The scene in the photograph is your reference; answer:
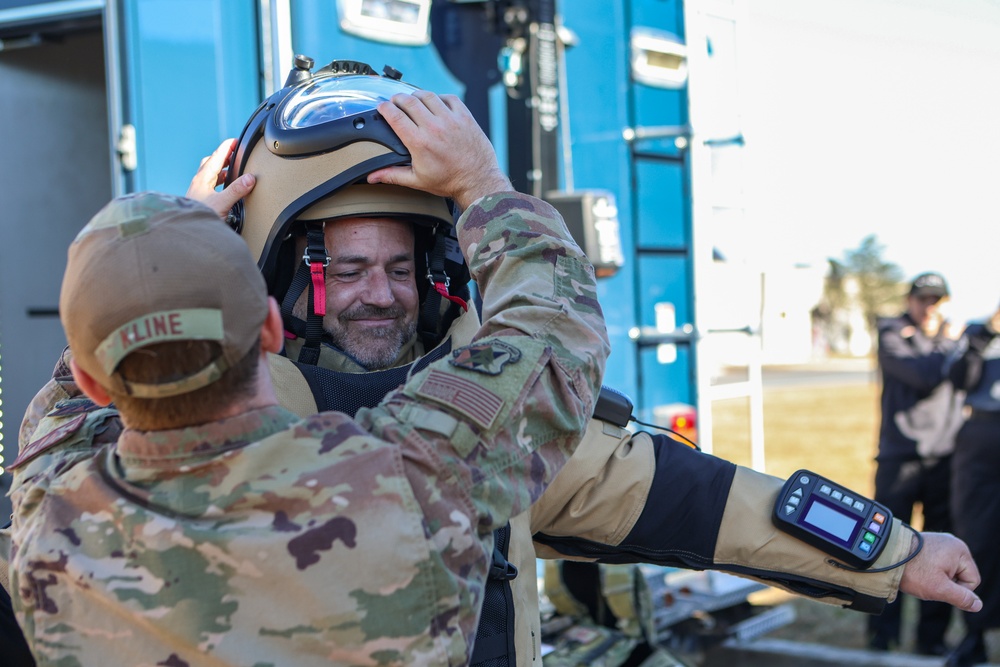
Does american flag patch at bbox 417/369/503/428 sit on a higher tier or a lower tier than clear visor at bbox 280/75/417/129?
lower

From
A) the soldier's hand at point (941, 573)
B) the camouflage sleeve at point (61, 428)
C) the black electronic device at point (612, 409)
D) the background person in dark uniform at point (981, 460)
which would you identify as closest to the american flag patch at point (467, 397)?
the camouflage sleeve at point (61, 428)

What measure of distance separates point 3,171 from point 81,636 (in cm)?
369

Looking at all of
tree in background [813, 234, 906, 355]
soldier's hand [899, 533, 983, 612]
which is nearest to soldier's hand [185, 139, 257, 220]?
soldier's hand [899, 533, 983, 612]

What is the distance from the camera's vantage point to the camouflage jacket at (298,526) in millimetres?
1154

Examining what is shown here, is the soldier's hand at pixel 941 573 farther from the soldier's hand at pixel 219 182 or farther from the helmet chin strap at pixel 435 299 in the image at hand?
the soldier's hand at pixel 219 182

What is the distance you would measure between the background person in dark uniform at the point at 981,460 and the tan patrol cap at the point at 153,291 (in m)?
4.88

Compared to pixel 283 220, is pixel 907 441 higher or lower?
lower

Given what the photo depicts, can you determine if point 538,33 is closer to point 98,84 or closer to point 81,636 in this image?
point 98,84

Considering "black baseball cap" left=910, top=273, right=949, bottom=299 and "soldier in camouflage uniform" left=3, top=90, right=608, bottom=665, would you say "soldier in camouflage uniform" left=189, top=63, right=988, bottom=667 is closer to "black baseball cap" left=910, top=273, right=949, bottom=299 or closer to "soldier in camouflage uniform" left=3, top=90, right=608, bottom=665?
"soldier in camouflage uniform" left=3, top=90, right=608, bottom=665

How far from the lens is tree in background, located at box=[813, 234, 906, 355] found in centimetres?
5450

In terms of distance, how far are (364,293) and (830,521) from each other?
0.97m

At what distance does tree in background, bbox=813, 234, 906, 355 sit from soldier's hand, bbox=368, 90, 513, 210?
50697 mm

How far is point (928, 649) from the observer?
524 cm

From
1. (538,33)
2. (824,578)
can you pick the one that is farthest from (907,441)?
(824,578)
